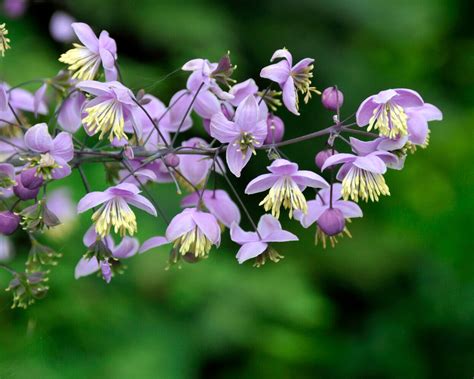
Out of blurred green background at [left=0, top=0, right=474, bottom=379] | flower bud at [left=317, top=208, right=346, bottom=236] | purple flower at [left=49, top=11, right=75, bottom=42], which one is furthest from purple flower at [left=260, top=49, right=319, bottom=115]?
blurred green background at [left=0, top=0, right=474, bottom=379]

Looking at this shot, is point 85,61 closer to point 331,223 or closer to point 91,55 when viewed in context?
point 91,55

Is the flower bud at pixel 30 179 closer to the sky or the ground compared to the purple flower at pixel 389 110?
closer to the ground

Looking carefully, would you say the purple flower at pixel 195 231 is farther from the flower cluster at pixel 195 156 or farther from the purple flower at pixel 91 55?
the purple flower at pixel 91 55

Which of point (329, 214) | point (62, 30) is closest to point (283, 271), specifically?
point (62, 30)

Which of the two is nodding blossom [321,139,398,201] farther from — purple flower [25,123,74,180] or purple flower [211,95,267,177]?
purple flower [25,123,74,180]

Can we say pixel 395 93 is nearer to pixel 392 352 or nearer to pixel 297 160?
pixel 392 352

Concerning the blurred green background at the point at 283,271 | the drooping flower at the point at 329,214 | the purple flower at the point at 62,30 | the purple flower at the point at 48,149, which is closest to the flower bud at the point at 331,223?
the drooping flower at the point at 329,214

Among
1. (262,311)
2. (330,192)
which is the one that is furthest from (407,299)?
(330,192)
